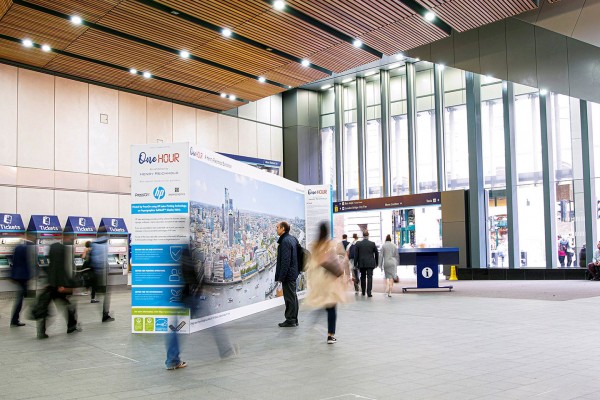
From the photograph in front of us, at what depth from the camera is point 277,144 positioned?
85.1ft

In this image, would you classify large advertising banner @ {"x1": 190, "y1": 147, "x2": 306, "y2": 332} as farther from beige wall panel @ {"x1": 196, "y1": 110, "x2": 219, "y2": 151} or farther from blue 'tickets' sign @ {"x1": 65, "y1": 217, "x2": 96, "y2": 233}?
beige wall panel @ {"x1": 196, "y1": 110, "x2": 219, "y2": 151}

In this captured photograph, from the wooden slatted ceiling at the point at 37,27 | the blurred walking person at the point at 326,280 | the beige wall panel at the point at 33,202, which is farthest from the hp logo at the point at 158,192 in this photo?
the beige wall panel at the point at 33,202

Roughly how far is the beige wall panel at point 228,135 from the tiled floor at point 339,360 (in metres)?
14.0

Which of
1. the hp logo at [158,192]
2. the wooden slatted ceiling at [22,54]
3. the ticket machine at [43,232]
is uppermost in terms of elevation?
the wooden slatted ceiling at [22,54]

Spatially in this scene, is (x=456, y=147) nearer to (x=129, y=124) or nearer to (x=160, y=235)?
(x=129, y=124)

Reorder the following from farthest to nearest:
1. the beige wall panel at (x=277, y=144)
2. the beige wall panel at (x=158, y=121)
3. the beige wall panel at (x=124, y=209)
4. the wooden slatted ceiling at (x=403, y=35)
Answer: the beige wall panel at (x=277, y=144), the beige wall panel at (x=158, y=121), the beige wall panel at (x=124, y=209), the wooden slatted ceiling at (x=403, y=35)

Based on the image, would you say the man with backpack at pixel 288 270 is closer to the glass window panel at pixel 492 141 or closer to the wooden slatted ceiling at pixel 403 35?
the wooden slatted ceiling at pixel 403 35

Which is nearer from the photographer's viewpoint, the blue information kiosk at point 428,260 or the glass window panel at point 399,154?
the blue information kiosk at point 428,260

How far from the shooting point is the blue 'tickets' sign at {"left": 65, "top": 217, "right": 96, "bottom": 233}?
16922mm

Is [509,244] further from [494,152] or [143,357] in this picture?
[143,357]

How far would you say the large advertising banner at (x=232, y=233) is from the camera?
840 centimetres

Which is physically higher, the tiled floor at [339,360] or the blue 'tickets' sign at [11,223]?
the blue 'tickets' sign at [11,223]

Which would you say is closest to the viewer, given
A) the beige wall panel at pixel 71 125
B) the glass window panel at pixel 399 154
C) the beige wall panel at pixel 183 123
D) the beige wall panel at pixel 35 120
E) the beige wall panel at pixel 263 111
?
the beige wall panel at pixel 35 120

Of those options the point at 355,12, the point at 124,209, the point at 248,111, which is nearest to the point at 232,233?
the point at 355,12
